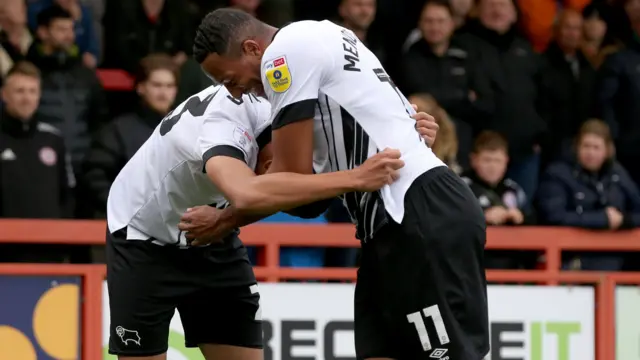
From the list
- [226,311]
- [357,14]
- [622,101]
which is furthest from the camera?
[622,101]

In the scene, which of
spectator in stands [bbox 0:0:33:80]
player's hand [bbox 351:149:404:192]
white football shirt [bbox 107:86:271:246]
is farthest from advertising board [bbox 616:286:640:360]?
spectator in stands [bbox 0:0:33:80]

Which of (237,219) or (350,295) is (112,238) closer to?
(237,219)

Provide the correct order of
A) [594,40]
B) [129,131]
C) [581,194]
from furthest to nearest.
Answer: [594,40] < [581,194] < [129,131]

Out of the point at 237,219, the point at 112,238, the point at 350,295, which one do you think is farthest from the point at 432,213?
the point at 350,295

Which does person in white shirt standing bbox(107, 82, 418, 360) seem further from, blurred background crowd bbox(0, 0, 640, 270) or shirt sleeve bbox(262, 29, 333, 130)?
blurred background crowd bbox(0, 0, 640, 270)

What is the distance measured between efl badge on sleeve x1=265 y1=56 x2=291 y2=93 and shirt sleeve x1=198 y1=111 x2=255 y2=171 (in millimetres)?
572

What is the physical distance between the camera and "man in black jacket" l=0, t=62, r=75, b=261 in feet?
26.2

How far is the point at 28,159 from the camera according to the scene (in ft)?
26.6

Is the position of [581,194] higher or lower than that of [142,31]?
lower

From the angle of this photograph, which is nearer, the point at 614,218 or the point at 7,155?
the point at 7,155

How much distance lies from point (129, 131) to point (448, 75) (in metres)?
2.55

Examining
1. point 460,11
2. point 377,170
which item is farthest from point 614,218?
point 377,170

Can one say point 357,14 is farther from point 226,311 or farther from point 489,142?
point 226,311

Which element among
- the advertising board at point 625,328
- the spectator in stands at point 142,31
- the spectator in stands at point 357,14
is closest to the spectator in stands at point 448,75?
the spectator in stands at point 357,14
